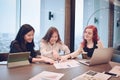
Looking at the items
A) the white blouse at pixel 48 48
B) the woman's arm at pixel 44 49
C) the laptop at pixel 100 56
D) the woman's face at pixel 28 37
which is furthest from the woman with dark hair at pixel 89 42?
the woman's face at pixel 28 37

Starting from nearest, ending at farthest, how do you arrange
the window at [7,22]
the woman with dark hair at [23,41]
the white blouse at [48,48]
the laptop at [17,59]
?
the laptop at [17,59] → the woman with dark hair at [23,41] → the white blouse at [48,48] → the window at [7,22]

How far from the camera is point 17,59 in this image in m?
1.93

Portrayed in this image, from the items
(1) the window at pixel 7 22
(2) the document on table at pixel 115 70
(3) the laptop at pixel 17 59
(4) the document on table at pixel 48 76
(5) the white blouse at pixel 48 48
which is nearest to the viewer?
(4) the document on table at pixel 48 76

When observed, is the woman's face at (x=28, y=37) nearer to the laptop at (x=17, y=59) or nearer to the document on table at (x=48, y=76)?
the laptop at (x=17, y=59)

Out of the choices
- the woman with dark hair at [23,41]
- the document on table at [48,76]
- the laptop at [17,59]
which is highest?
the woman with dark hair at [23,41]

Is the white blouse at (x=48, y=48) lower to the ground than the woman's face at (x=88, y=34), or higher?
lower

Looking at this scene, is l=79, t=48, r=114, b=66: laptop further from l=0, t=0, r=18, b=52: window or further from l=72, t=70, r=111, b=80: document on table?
l=0, t=0, r=18, b=52: window

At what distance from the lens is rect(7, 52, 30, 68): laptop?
1.88 m

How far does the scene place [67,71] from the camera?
1771 mm

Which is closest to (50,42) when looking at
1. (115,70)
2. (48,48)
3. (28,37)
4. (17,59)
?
(48,48)

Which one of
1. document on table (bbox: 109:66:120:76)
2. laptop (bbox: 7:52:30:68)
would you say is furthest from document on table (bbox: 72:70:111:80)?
laptop (bbox: 7:52:30:68)

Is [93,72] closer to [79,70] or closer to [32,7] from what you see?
[79,70]

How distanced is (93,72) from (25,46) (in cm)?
104

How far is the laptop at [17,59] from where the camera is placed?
6.16 feet
